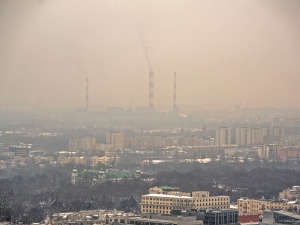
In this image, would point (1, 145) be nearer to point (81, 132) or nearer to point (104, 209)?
point (81, 132)

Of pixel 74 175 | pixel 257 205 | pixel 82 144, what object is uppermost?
pixel 82 144

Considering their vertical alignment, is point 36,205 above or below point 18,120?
below

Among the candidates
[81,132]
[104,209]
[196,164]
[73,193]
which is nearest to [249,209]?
[104,209]

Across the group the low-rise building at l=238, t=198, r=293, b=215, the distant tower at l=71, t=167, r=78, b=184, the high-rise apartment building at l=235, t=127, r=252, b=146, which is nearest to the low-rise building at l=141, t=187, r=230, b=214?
the low-rise building at l=238, t=198, r=293, b=215

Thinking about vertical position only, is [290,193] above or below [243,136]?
below

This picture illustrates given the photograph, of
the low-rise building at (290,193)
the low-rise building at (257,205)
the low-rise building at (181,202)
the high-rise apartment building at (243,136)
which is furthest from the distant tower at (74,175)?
the low-rise building at (257,205)

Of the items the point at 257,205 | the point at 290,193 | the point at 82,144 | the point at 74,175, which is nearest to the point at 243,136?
the point at 82,144

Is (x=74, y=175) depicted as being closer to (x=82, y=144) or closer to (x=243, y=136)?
(x=82, y=144)

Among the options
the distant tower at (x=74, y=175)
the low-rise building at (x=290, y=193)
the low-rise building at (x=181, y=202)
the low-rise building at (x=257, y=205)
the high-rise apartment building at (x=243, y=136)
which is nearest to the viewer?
the low-rise building at (x=181, y=202)

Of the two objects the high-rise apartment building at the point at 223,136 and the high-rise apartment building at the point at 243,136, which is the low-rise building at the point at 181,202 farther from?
the high-rise apartment building at the point at 243,136

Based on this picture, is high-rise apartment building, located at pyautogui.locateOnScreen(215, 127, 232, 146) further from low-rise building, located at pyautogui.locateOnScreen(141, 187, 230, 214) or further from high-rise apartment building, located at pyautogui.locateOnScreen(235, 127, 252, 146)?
low-rise building, located at pyautogui.locateOnScreen(141, 187, 230, 214)

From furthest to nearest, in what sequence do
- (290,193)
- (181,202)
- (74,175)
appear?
(74,175)
(290,193)
(181,202)
